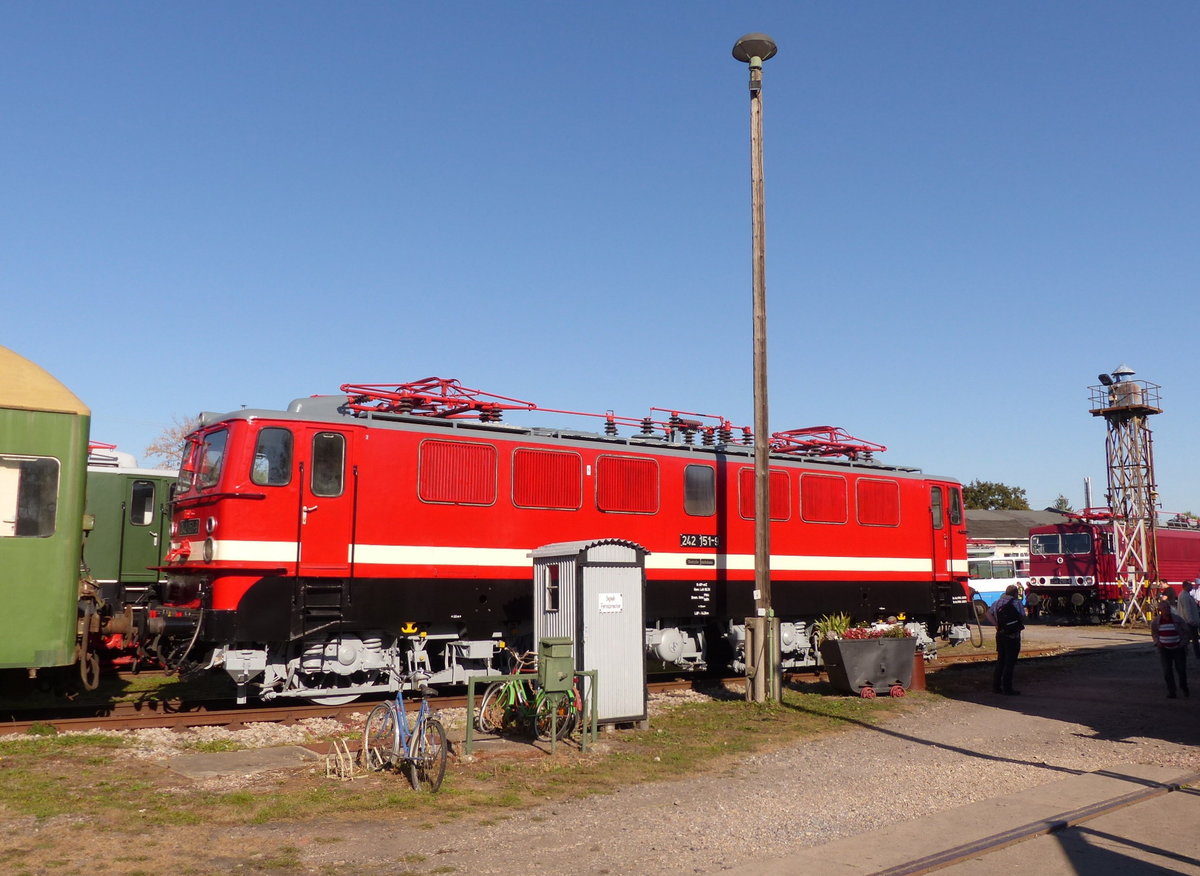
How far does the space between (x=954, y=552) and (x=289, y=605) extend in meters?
13.8

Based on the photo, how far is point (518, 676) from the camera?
11.2 metres

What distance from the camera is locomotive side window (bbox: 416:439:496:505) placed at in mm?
14109

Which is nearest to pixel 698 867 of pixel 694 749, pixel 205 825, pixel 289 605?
pixel 205 825

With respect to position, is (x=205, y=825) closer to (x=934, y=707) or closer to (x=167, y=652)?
(x=167, y=652)

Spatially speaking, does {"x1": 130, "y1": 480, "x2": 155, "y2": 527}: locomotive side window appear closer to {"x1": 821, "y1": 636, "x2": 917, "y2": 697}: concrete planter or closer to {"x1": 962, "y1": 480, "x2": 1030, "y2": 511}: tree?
{"x1": 821, "y1": 636, "x2": 917, "y2": 697}: concrete planter

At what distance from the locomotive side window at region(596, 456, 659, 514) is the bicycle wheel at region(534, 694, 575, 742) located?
4.82m

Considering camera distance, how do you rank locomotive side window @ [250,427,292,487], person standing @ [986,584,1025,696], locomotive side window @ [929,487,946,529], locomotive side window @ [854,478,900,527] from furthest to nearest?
locomotive side window @ [929,487,946,529] < locomotive side window @ [854,478,900,527] < person standing @ [986,584,1025,696] < locomotive side window @ [250,427,292,487]

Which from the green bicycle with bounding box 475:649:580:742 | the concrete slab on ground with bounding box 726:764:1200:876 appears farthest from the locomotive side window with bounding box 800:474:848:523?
the concrete slab on ground with bounding box 726:764:1200:876

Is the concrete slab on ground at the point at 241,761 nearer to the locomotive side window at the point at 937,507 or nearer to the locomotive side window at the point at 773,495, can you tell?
the locomotive side window at the point at 773,495

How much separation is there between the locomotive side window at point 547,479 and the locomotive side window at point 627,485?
42 centimetres

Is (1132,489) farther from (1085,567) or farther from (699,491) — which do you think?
(699,491)

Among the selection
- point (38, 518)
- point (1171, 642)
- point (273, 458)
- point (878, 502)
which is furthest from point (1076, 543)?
point (38, 518)

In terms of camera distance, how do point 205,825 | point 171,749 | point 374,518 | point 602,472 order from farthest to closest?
point 602,472 < point 374,518 < point 171,749 < point 205,825

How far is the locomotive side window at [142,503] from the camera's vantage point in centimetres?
1825
